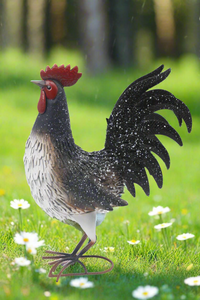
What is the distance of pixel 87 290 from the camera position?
2797 millimetres

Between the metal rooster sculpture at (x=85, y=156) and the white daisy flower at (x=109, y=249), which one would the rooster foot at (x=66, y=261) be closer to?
the metal rooster sculpture at (x=85, y=156)

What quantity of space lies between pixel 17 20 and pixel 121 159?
18.3 metres

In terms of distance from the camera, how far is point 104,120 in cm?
1087

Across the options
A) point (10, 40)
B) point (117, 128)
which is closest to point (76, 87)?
point (10, 40)

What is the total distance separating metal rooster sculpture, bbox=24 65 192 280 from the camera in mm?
2975

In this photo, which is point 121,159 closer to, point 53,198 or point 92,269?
point 53,198

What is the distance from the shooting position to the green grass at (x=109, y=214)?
2.90 m

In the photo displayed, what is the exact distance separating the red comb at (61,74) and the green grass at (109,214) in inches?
58.6

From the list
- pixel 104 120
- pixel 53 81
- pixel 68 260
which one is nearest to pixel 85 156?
pixel 53 81

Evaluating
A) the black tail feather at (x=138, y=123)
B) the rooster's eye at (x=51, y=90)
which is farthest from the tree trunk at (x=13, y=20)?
the rooster's eye at (x=51, y=90)

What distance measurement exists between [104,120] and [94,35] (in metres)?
3.76

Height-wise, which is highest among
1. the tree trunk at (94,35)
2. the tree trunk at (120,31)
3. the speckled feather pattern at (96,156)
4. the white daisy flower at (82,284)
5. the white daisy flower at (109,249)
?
the tree trunk at (120,31)

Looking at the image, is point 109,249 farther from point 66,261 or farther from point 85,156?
point 85,156

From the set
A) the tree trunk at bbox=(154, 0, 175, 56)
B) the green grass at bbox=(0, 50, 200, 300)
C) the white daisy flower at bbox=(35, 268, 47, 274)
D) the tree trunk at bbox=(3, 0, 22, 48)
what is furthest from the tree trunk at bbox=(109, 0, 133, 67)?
the white daisy flower at bbox=(35, 268, 47, 274)
